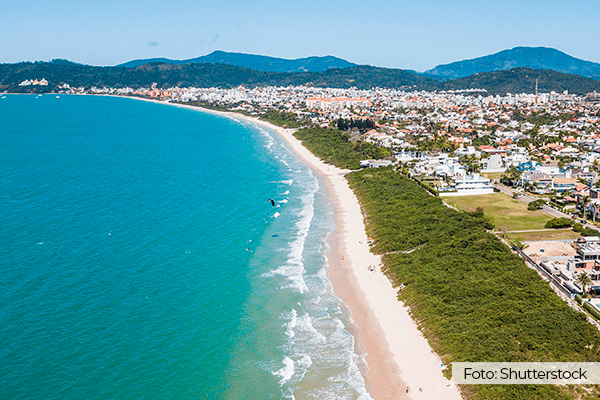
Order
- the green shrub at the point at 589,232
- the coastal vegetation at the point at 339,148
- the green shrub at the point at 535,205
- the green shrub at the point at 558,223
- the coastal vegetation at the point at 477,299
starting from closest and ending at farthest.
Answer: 1. the coastal vegetation at the point at 477,299
2. the green shrub at the point at 589,232
3. the green shrub at the point at 558,223
4. the green shrub at the point at 535,205
5. the coastal vegetation at the point at 339,148

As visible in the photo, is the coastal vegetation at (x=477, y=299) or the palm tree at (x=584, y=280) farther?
the palm tree at (x=584, y=280)

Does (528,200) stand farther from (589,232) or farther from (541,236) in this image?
(541,236)

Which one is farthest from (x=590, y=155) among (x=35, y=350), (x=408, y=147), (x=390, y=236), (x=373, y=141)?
(x=35, y=350)

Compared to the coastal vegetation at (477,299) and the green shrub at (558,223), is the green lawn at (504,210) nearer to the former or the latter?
the green shrub at (558,223)

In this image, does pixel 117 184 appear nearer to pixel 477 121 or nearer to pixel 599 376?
pixel 599 376

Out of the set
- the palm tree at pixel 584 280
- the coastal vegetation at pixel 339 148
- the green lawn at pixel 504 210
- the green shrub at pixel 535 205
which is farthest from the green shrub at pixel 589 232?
the coastal vegetation at pixel 339 148

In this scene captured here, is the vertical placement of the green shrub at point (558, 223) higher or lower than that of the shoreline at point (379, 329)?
higher

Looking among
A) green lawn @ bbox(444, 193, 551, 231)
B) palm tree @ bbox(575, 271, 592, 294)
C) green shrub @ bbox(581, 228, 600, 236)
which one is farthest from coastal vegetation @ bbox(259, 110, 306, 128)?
palm tree @ bbox(575, 271, 592, 294)
